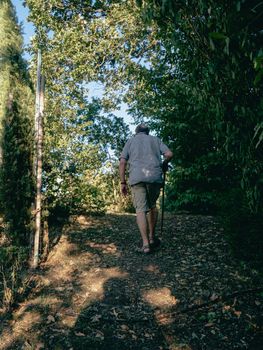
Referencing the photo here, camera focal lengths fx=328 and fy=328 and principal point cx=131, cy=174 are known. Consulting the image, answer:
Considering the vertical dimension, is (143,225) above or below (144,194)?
below

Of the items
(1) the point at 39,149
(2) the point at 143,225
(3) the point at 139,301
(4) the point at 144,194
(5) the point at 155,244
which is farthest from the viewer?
(5) the point at 155,244

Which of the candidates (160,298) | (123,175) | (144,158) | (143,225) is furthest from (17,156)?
(160,298)

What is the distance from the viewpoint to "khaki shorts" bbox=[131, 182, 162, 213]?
550 centimetres

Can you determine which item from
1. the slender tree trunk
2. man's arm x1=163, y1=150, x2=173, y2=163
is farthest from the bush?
the slender tree trunk

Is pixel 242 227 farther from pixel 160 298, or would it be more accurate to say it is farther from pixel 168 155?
pixel 168 155

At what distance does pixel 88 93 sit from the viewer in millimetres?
14383

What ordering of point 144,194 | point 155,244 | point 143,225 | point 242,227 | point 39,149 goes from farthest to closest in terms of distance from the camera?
1. point 155,244
2. point 144,194
3. point 143,225
4. point 39,149
5. point 242,227

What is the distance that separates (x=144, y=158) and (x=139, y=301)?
2.35 m

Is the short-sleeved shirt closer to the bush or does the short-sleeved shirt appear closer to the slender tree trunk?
the bush

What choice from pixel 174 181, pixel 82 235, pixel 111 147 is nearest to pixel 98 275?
pixel 82 235

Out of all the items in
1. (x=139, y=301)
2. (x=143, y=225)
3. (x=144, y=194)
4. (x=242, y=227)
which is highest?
(x=144, y=194)

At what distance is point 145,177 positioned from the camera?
5.45 meters

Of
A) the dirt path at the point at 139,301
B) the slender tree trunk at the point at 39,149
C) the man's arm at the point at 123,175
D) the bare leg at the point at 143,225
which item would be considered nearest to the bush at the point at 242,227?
the dirt path at the point at 139,301

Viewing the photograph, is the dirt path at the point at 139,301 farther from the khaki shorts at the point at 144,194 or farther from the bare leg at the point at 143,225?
the khaki shorts at the point at 144,194
